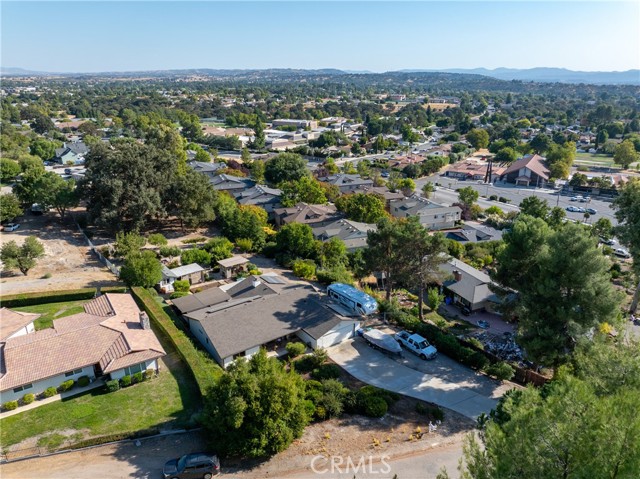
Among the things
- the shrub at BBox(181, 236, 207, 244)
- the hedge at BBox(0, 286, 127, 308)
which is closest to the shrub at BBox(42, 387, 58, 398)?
the hedge at BBox(0, 286, 127, 308)

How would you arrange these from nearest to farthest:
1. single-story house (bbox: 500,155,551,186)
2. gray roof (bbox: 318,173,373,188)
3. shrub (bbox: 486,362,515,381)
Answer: shrub (bbox: 486,362,515,381)
gray roof (bbox: 318,173,373,188)
single-story house (bbox: 500,155,551,186)

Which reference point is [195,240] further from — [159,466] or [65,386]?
[159,466]

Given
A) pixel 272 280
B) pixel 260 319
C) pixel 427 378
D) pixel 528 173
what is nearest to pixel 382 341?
pixel 427 378

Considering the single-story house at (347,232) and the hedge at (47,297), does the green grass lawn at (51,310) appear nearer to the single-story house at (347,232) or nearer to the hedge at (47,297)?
the hedge at (47,297)

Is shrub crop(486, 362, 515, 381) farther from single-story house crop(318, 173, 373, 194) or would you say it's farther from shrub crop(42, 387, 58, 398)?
single-story house crop(318, 173, 373, 194)

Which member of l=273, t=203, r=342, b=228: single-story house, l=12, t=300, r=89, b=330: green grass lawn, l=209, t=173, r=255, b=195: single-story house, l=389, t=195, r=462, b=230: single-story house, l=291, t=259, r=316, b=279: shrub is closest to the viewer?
l=12, t=300, r=89, b=330: green grass lawn

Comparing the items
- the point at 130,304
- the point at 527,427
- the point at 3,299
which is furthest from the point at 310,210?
the point at 527,427
